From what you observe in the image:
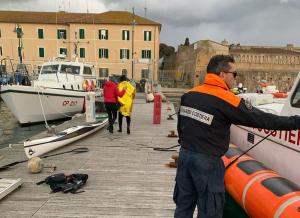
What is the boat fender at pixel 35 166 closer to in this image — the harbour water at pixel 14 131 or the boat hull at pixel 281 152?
the boat hull at pixel 281 152

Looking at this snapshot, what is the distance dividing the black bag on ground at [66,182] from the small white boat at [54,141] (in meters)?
1.88

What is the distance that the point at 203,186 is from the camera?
9.77 feet

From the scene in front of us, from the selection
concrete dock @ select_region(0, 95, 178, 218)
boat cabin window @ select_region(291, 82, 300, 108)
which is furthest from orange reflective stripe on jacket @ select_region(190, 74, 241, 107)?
concrete dock @ select_region(0, 95, 178, 218)

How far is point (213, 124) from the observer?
2.95m

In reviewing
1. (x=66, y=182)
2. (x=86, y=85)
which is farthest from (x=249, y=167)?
(x=86, y=85)

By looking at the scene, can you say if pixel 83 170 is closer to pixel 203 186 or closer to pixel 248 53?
pixel 203 186

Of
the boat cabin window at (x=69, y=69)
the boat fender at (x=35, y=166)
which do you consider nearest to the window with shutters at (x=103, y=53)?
the boat cabin window at (x=69, y=69)

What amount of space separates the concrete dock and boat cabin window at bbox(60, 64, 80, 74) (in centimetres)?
971

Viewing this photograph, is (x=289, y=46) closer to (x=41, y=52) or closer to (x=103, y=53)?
(x=103, y=53)

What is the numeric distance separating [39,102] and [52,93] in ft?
2.30

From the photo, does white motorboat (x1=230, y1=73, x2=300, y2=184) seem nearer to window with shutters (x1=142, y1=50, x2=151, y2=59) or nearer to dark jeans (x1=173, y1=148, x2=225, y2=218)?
dark jeans (x1=173, y1=148, x2=225, y2=218)

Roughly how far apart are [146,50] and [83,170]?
154 feet

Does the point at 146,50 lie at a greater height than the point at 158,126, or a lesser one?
greater

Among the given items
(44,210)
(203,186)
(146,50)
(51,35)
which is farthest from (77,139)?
(51,35)
